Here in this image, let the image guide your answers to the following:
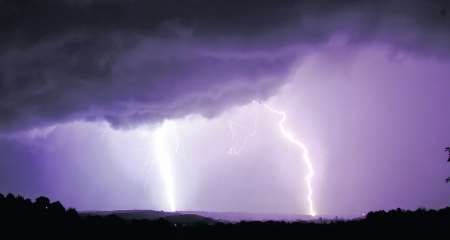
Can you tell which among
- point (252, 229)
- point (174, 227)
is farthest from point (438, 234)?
point (174, 227)

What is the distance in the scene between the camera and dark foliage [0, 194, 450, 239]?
2892cm

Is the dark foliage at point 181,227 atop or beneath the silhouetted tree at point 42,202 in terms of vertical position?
beneath

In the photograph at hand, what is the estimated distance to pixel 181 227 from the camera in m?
32.3

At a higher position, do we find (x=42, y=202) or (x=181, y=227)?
(x=42, y=202)

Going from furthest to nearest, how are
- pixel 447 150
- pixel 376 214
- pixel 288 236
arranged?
1. pixel 447 150
2. pixel 376 214
3. pixel 288 236

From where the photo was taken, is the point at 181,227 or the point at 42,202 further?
the point at 42,202

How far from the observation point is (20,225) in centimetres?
2923

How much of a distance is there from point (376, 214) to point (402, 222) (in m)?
4.40

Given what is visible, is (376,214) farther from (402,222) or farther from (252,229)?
(252,229)

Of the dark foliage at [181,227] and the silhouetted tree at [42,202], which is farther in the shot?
the silhouetted tree at [42,202]

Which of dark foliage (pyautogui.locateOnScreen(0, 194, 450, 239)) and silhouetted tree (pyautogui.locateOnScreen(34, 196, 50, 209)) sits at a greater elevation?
silhouetted tree (pyautogui.locateOnScreen(34, 196, 50, 209))

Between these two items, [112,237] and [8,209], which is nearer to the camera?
[112,237]

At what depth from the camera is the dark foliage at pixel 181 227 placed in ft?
94.9

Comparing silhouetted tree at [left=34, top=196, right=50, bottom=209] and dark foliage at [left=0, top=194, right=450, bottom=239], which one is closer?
dark foliage at [left=0, top=194, right=450, bottom=239]
